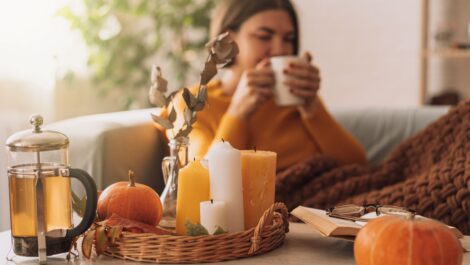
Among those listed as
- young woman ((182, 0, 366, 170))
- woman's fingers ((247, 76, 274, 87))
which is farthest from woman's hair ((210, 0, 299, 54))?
woman's fingers ((247, 76, 274, 87))

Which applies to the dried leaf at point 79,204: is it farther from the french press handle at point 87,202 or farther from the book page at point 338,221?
the book page at point 338,221

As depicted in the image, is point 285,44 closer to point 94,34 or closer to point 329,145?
point 329,145

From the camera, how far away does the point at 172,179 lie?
1183 millimetres

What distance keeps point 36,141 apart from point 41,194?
73 mm

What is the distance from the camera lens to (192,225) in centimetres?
98

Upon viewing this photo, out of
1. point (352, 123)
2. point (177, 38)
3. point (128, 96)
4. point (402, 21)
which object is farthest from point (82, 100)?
point (402, 21)

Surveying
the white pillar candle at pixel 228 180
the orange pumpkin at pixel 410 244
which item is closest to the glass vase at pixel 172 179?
the white pillar candle at pixel 228 180

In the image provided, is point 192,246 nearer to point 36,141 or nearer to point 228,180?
point 228,180

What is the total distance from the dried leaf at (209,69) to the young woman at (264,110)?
1.89 ft

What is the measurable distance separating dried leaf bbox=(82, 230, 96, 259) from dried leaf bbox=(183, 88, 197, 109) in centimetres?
27

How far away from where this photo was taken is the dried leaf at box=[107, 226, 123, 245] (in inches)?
38.7

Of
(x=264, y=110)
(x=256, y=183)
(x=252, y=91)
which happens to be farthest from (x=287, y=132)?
(x=256, y=183)

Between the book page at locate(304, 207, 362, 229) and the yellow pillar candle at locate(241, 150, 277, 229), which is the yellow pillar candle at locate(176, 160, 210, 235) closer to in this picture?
the yellow pillar candle at locate(241, 150, 277, 229)

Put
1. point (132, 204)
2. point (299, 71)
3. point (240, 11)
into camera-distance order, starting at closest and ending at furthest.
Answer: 1. point (132, 204)
2. point (299, 71)
3. point (240, 11)
